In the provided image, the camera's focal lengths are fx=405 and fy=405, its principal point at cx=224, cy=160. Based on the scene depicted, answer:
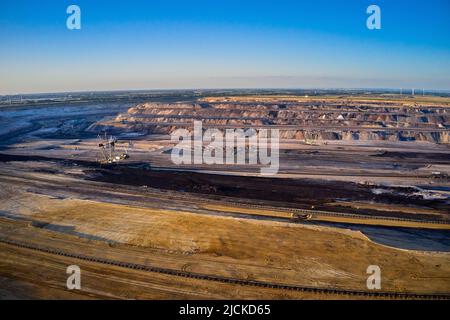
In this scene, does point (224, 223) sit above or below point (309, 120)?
below

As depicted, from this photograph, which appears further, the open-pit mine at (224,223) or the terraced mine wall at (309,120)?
the terraced mine wall at (309,120)

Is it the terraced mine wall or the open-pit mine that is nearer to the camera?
the open-pit mine

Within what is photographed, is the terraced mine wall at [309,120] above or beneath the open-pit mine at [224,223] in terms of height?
above

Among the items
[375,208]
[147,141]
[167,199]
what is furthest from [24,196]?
[147,141]

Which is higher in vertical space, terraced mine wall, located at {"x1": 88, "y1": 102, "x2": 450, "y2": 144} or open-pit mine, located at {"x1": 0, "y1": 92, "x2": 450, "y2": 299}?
terraced mine wall, located at {"x1": 88, "y1": 102, "x2": 450, "y2": 144}

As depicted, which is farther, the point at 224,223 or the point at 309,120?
the point at 309,120
